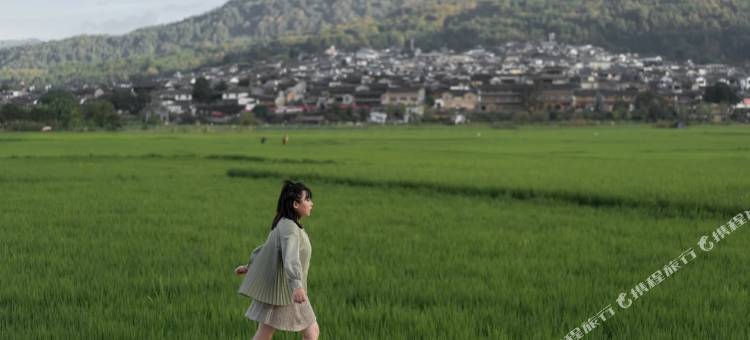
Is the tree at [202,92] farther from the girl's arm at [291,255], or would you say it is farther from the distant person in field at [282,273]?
the girl's arm at [291,255]

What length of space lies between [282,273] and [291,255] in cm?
21

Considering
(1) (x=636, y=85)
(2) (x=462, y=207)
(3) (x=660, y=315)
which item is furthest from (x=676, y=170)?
(1) (x=636, y=85)

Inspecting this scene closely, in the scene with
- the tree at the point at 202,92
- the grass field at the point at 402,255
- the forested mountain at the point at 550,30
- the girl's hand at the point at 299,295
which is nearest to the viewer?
the girl's hand at the point at 299,295

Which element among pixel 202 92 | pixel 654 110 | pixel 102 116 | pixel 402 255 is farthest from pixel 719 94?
pixel 402 255

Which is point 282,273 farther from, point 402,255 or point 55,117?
point 55,117

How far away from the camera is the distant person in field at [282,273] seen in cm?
380

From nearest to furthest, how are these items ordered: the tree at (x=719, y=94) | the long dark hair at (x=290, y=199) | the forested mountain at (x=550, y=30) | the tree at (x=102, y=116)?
1. the long dark hair at (x=290, y=199)
2. the tree at (x=102, y=116)
3. the tree at (x=719, y=94)
4. the forested mountain at (x=550, y=30)

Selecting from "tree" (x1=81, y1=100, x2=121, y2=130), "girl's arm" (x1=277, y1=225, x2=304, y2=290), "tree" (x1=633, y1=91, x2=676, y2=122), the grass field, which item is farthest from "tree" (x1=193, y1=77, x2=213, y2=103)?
"girl's arm" (x1=277, y1=225, x2=304, y2=290)

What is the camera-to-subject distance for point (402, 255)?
22.6 feet

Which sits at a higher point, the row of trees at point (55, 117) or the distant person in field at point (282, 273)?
the distant person in field at point (282, 273)

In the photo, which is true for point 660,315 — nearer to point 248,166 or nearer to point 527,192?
point 527,192

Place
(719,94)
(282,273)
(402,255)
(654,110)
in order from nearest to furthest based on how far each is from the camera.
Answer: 1. (282,273)
2. (402,255)
3. (654,110)
4. (719,94)

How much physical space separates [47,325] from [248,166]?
14997 mm

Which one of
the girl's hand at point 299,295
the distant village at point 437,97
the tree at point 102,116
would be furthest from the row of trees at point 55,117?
the girl's hand at point 299,295
